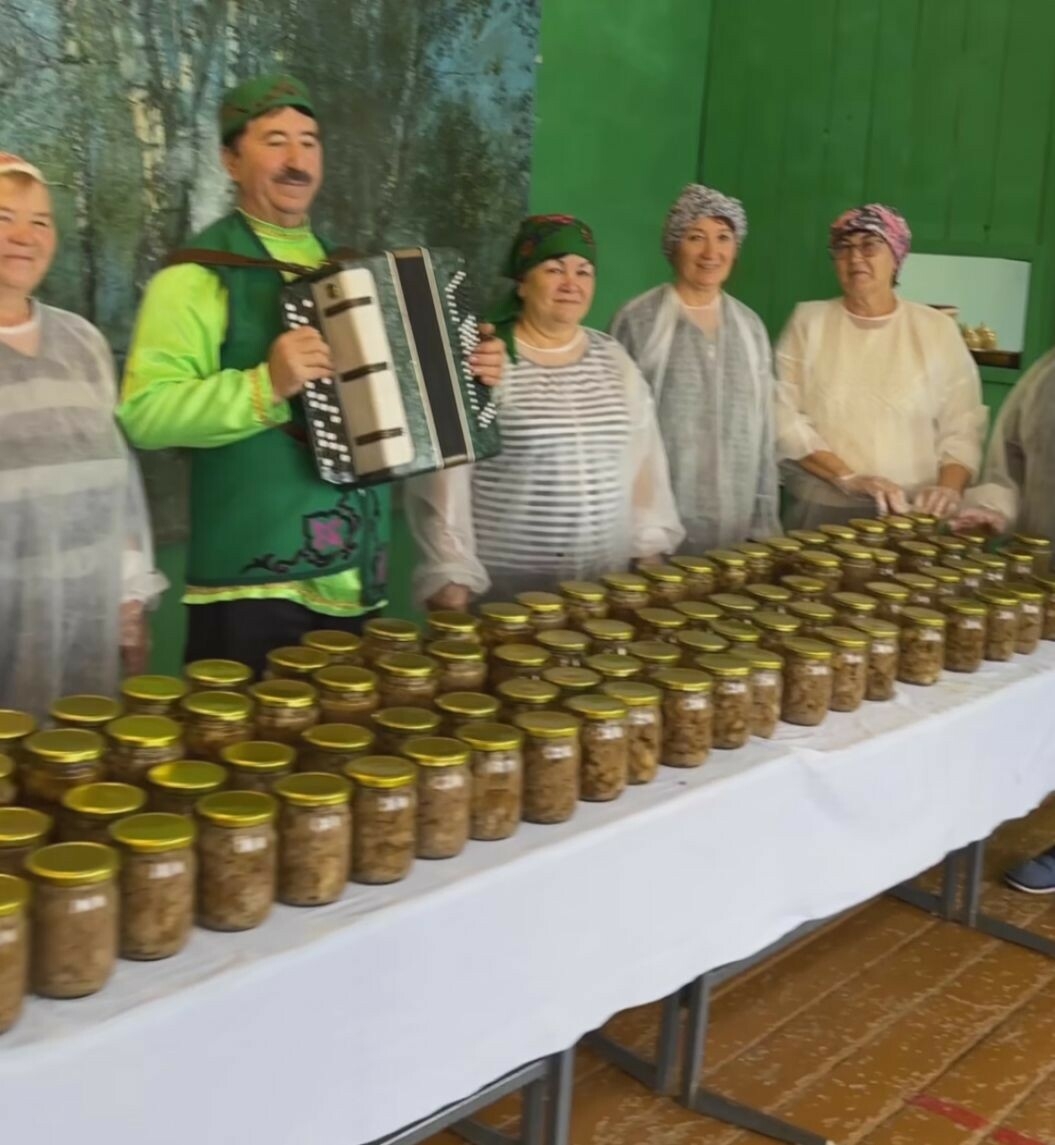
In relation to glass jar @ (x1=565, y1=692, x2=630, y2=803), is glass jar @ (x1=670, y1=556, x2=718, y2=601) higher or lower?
higher

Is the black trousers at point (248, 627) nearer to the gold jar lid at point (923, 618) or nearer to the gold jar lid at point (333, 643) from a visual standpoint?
the gold jar lid at point (333, 643)

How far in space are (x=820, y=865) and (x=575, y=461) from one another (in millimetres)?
856

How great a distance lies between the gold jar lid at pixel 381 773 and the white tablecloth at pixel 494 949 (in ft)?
0.33

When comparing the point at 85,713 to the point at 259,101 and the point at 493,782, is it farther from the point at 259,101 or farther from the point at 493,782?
the point at 259,101

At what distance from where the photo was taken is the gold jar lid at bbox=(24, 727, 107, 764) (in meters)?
1.24

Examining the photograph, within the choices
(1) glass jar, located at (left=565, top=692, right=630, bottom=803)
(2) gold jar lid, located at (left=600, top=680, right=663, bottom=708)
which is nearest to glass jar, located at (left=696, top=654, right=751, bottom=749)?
(2) gold jar lid, located at (left=600, top=680, right=663, bottom=708)

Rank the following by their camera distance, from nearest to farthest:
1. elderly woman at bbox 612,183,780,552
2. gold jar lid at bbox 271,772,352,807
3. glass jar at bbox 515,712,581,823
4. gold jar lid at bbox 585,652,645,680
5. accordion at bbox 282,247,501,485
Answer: gold jar lid at bbox 271,772,352,807 → glass jar at bbox 515,712,581,823 → gold jar lid at bbox 585,652,645,680 → accordion at bbox 282,247,501,485 → elderly woman at bbox 612,183,780,552

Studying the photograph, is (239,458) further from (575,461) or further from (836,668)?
(836,668)

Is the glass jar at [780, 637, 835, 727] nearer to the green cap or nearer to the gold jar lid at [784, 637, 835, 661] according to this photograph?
the gold jar lid at [784, 637, 835, 661]

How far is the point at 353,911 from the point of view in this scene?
1252 millimetres

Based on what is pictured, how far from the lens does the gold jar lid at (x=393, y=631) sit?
5.55 ft

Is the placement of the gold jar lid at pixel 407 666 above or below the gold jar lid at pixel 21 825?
above

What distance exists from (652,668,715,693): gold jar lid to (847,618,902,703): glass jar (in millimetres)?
355

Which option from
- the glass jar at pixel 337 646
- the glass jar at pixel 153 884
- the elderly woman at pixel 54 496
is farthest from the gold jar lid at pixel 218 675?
the elderly woman at pixel 54 496
